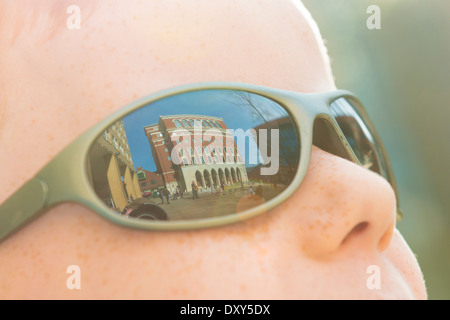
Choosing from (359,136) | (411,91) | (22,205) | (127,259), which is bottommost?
(127,259)

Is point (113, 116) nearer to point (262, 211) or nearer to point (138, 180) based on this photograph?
point (138, 180)

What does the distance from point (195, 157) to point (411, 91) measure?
4014 millimetres

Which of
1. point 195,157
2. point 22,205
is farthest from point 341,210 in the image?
point 22,205

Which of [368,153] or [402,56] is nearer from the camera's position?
[368,153]

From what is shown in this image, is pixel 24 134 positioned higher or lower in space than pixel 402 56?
lower

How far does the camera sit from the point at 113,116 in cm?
67

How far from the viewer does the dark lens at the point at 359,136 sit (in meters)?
0.94

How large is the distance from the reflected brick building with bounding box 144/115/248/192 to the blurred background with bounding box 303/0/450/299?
3213 mm

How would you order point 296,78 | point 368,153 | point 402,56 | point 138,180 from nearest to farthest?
point 138,180 < point 296,78 < point 368,153 < point 402,56

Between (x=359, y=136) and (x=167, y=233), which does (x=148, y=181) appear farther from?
(x=359, y=136)

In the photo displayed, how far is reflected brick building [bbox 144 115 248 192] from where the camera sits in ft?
2.17

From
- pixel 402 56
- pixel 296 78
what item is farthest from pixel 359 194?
pixel 402 56

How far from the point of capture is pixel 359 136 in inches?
40.3
